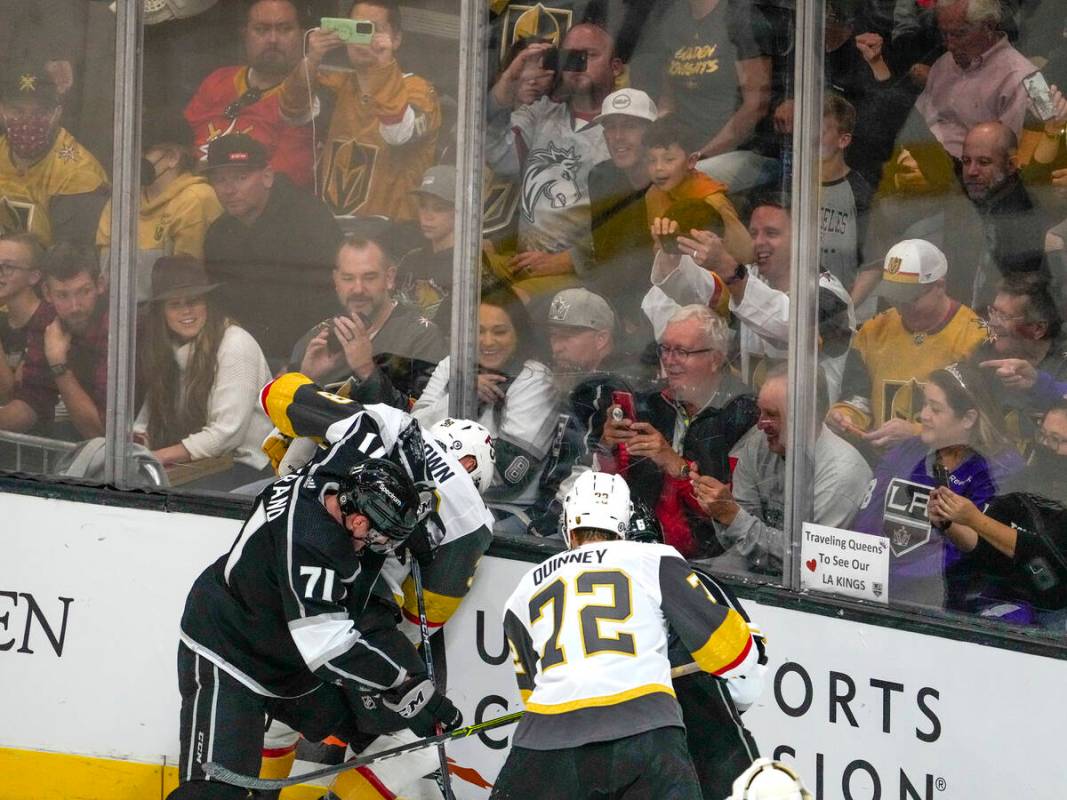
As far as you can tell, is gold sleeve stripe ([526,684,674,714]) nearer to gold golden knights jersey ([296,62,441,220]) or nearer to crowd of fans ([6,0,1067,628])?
crowd of fans ([6,0,1067,628])

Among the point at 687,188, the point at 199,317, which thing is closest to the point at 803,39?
the point at 687,188

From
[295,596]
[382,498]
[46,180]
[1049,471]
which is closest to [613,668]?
[382,498]

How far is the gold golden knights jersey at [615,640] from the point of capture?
3.16 meters

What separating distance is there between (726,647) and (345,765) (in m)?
1.28

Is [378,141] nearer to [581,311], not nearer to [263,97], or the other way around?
[263,97]

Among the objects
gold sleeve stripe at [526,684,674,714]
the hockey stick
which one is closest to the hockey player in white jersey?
gold sleeve stripe at [526,684,674,714]

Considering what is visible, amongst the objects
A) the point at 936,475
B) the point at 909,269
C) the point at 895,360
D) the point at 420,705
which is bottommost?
the point at 420,705

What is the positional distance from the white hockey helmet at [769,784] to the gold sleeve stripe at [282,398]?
1.87m

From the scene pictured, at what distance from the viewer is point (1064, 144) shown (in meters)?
3.60

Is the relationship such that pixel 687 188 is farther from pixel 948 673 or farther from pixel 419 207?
pixel 948 673

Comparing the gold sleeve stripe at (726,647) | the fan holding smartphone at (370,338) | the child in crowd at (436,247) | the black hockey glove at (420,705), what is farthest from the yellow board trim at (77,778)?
the gold sleeve stripe at (726,647)

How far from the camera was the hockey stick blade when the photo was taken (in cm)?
387

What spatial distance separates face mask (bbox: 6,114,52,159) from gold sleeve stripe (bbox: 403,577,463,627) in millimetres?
1919

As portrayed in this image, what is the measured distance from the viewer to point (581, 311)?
4410 millimetres
